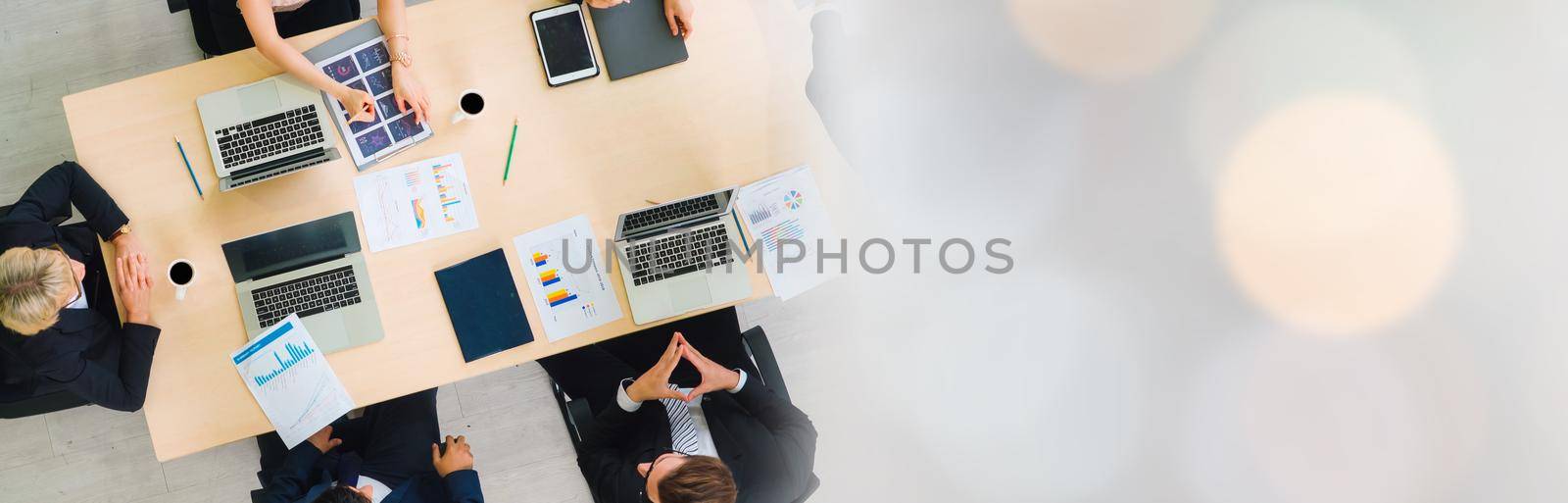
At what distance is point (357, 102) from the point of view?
5.11ft

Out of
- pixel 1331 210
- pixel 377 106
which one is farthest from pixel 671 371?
pixel 1331 210

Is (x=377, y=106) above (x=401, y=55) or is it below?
below

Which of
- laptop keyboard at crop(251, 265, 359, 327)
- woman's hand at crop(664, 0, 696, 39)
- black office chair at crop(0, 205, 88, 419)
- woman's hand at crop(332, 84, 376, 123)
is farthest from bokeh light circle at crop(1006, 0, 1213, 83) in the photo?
black office chair at crop(0, 205, 88, 419)

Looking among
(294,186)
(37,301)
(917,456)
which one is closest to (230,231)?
(294,186)

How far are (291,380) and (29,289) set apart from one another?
48cm

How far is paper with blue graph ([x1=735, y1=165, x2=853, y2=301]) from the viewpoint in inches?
66.1

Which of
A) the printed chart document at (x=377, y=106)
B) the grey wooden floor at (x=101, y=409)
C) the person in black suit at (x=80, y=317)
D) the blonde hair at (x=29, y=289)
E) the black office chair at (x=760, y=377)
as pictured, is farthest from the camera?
the grey wooden floor at (x=101, y=409)

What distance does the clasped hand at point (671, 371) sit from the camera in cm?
171

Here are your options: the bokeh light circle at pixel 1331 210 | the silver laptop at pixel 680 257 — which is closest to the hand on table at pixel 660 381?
the silver laptop at pixel 680 257

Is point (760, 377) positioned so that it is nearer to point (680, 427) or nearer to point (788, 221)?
point (680, 427)

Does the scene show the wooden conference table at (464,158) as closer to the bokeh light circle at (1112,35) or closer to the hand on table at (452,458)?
the hand on table at (452,458)

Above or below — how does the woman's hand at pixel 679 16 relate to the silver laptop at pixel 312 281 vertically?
above

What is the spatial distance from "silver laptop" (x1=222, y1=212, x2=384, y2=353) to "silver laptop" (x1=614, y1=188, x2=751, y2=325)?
0.59 meters

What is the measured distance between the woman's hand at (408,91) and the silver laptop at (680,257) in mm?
504
